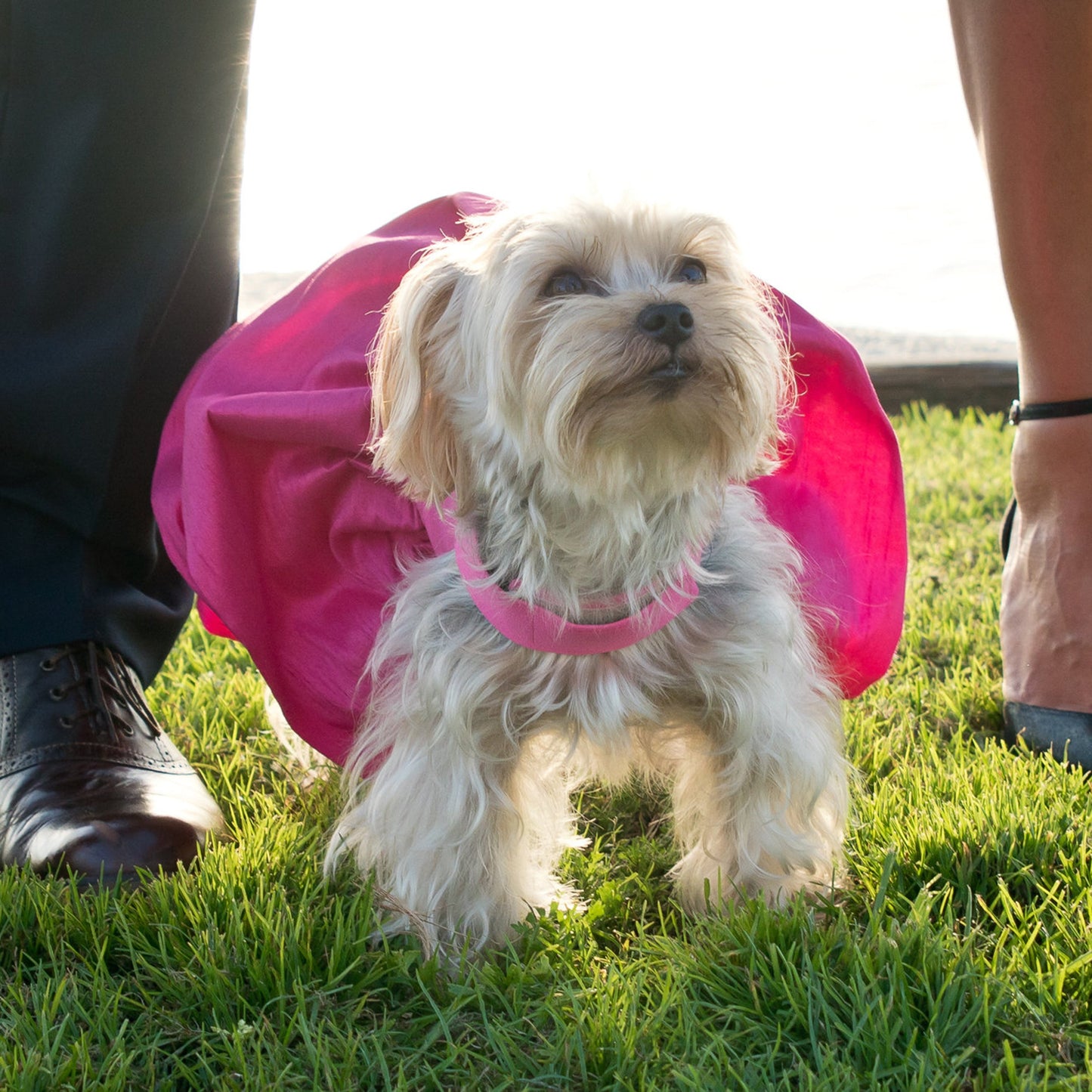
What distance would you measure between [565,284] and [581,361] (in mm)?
253

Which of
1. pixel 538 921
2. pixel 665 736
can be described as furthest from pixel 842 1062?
pixel 665 736

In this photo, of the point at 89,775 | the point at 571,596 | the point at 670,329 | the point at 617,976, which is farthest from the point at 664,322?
the point at 89,775

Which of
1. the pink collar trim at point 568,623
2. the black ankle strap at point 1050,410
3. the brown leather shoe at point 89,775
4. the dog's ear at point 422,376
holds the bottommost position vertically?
the brown leather shoe at point 89,775

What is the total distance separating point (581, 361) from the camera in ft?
6.46

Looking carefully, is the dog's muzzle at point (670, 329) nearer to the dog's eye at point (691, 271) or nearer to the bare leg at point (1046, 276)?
the dog's eye at point (691, 271)

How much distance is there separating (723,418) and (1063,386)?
1.12 meters

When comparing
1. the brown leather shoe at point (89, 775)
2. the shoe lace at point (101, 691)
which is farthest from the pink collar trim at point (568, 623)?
the shoe lace at point (101, 691)

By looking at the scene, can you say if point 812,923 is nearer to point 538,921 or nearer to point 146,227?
point 538,921

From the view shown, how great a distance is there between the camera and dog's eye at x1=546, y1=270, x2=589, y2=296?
7.04ft

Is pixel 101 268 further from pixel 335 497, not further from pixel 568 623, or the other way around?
pixel 568 623

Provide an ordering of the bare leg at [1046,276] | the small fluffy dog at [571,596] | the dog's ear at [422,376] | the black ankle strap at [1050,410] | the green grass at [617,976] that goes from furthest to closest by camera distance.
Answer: the black ankle strap at [1050,410]
the bare leg at [1046,276]
the dog's ear at [422,376]
the small fluffy dog at [571,596]
the green grass at [617,976]

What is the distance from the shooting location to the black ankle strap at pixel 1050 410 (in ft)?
8.85

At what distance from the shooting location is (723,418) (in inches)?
80.7

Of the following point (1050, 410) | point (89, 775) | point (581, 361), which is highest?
point (581, 361)
